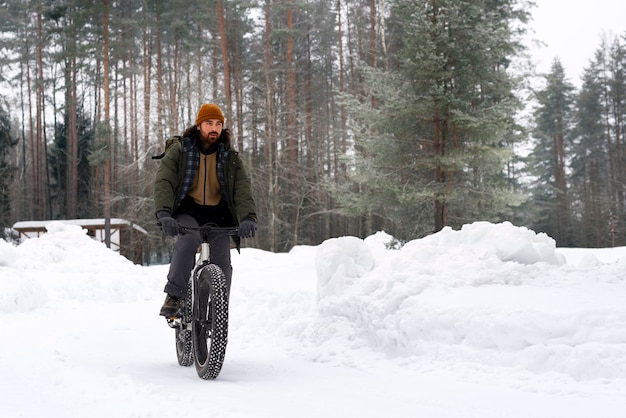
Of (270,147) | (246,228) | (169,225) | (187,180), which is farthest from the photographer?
(270,147)

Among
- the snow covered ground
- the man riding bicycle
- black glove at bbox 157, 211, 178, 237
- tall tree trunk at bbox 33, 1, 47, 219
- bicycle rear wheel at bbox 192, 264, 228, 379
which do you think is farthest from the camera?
tall tree trunk at bbox 33, 1, 47, 219

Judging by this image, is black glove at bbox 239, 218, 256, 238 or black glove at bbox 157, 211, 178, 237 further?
black glove at bbox 239, 218, 256, 238

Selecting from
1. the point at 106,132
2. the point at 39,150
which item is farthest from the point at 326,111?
the point at 39,150

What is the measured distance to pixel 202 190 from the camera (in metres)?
4.61

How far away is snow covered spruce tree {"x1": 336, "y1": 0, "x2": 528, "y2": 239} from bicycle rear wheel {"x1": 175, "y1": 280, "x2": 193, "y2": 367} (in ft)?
29.9

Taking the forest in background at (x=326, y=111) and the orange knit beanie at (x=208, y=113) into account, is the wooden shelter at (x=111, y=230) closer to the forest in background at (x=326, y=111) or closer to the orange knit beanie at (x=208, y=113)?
the forest in background at (x=326, y=111)

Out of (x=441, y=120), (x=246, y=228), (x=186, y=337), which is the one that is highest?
(x=441, y=120)

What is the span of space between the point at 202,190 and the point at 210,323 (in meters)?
1.08

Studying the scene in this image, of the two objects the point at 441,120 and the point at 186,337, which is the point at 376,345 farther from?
the point at 441,120

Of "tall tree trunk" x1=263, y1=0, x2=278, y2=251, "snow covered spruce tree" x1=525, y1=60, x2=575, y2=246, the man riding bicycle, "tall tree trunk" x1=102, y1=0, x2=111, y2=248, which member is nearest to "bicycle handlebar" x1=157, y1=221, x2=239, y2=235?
the man riding bicycle

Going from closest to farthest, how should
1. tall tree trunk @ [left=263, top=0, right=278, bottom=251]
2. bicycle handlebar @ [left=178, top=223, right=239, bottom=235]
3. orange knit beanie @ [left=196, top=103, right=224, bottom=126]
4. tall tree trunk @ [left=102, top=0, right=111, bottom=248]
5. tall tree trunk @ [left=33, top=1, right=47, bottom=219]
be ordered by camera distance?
bicycle handlebar @ [left=178, top=223, right=239, bottom=235] < orange knit beanie @ [left=196, top=103, right=224, bottom=126] < tall tree trunk @ [left=263, top=0, right=278, bottom=251] < tall tree trunk @ [left=102, top=0, right=111, bottom=248] < tall tree trunk @ [left=33, top=1, right=47, bottom=219]

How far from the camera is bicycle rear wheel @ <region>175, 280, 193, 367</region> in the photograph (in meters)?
4.41

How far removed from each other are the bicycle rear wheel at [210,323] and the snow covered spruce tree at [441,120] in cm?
944

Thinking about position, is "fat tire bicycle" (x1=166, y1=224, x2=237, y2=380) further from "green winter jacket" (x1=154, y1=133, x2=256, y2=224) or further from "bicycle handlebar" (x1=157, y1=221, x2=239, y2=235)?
"green winter jacket" (x1=154, y1=133, x2=256, y2=224)
